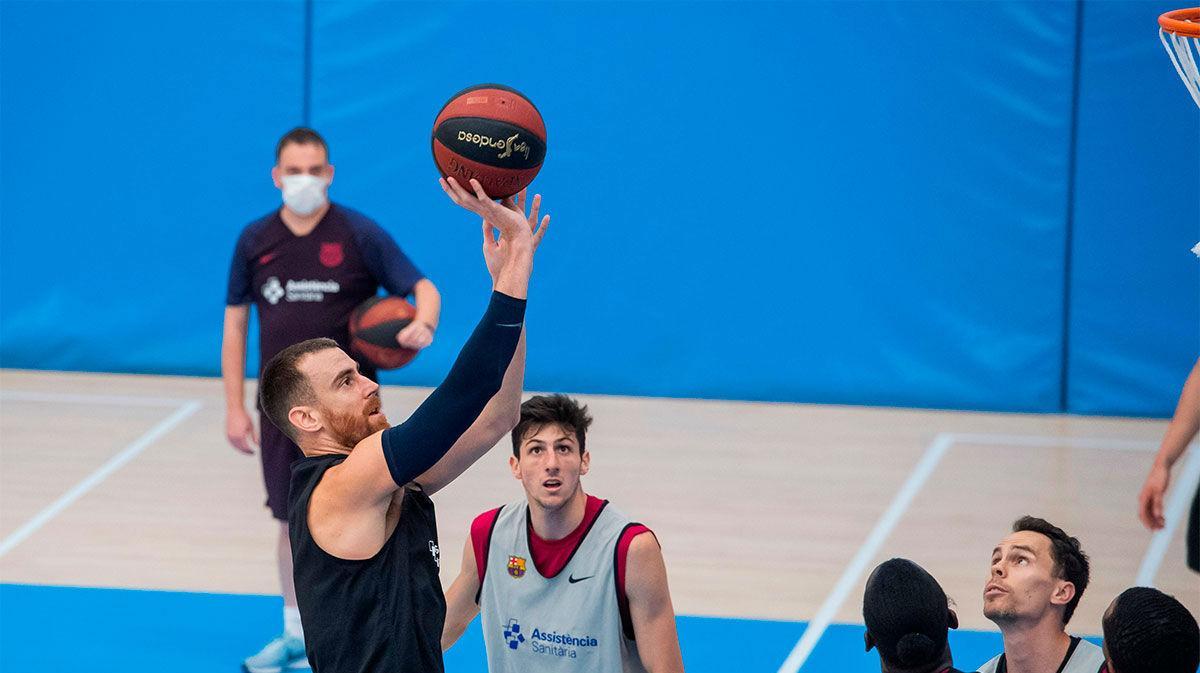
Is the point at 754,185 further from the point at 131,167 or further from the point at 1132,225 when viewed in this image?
the point at 131,167

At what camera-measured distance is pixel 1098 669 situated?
3922 millimetres

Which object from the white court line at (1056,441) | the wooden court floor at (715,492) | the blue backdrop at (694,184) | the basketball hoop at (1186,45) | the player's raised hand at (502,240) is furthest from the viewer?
the blue backdrop at (694,184)

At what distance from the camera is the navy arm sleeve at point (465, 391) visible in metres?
3.26

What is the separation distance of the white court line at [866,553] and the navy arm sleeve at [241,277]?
8.58 ft

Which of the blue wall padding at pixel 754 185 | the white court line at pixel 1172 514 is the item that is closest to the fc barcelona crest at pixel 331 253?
the white court line at pixel 1172 514

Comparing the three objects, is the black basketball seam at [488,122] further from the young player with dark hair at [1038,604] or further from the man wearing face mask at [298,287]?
the man wearing face mask at [298,287]

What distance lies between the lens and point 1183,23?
16.0ft

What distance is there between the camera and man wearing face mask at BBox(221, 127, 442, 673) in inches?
253

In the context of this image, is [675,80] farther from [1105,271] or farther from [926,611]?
[926,611]

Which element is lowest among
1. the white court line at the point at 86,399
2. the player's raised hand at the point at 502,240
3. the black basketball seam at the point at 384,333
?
the white court line at the point at 86,399

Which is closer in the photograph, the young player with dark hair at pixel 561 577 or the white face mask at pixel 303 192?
the young player with dark hair at pixel 561 577

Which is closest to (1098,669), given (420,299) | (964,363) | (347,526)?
(347,526)

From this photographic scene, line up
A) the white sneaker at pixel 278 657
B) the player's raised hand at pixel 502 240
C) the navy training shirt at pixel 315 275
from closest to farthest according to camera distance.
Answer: the player's raised hand at pixel 502 240
the white sneaker at pixel 278 657
the navy training shirt at pixel 315 275

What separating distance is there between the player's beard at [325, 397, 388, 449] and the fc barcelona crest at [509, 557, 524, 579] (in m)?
1.00
